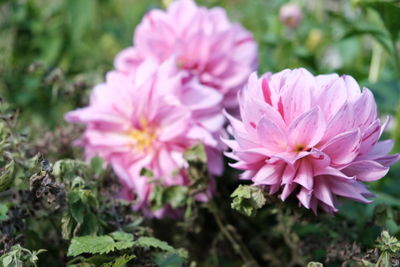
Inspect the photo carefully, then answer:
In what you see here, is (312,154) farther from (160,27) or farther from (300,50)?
(300,50)

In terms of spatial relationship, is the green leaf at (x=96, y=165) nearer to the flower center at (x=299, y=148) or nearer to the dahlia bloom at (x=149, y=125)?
the dahlia bloom at (x=149, y=125)

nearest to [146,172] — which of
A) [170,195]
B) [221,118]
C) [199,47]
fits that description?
[170,195]

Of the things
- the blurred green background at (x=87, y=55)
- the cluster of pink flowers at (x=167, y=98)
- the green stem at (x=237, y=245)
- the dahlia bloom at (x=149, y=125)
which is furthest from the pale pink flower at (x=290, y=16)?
the green stem at (x=237, y=245)

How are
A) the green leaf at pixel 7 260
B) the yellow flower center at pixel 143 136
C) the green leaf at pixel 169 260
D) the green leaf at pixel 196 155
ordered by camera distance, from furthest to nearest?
the yellow flower center at pixel 143 136 < the green leaf at pixel 196 155 < the green leaf at pixel 169 260 < the green leaf at pixel 7 260

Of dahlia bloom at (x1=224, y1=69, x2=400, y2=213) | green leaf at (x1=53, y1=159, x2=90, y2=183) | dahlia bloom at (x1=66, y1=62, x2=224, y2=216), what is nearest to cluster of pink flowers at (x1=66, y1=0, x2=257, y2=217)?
dahlia bloom at (x1=66, y1=62, x2=224, y2=216)

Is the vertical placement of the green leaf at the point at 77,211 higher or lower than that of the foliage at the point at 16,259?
lower

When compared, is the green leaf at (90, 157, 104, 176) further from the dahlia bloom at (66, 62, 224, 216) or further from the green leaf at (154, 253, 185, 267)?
the green leaf at (154, 253, 185, 267)

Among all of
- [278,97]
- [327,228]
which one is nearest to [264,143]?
[278,97]

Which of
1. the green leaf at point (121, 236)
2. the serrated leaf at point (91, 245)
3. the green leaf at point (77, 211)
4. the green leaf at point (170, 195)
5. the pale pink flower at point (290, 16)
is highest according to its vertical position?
the green leaf at point (77, 211)
